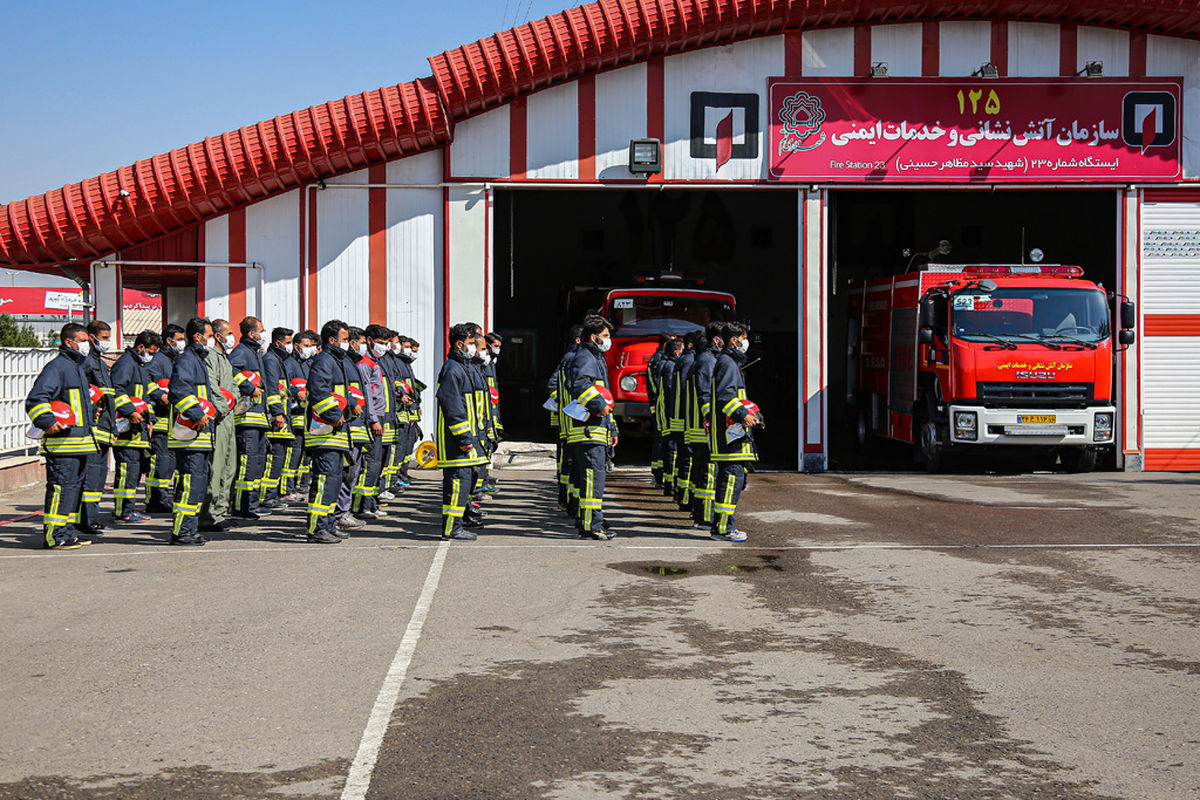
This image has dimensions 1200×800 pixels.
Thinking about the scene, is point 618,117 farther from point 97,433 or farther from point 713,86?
point 97,433

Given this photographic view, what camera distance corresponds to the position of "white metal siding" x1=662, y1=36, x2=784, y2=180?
20.2 meters

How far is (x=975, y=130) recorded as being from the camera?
20250mm

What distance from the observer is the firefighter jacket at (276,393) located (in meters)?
13.8

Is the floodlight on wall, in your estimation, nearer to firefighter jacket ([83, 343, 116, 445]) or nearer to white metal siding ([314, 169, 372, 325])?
white metal siding ([314, 169, 372, 325])

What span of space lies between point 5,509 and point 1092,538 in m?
11.5

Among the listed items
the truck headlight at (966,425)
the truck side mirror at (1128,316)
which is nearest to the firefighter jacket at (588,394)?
the truck headlight at (966,425)

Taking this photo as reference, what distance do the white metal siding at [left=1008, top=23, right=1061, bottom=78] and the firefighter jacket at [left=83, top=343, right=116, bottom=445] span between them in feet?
48.7

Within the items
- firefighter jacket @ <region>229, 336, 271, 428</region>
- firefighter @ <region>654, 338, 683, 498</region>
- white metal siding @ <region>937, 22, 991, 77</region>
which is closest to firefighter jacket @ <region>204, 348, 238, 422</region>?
firefighter jacket @ <region>229, 336, 271, 428</region>

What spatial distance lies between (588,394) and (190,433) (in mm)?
3584

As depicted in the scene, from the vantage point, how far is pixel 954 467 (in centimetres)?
2080

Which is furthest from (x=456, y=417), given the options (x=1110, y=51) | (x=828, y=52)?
(x=1110, y=51)

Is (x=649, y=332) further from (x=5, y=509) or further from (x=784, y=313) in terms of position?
(x=784, y=313)

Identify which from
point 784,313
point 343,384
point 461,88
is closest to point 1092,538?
point 343,384

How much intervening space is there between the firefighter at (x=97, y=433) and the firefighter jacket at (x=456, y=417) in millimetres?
3140
